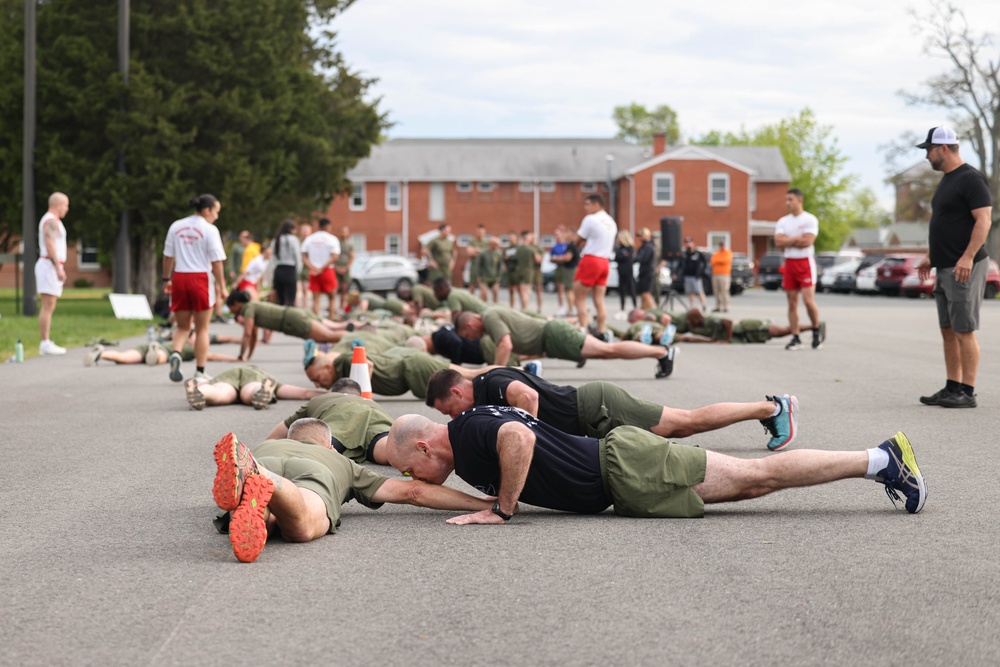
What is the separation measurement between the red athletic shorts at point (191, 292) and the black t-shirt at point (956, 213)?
716 centimetres

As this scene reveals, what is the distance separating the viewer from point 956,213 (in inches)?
428

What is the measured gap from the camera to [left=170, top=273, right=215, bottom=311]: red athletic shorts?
45.1ft

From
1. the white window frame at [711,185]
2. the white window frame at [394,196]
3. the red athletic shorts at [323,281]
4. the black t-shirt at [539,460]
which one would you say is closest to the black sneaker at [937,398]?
the black t-shirt at [539,460]

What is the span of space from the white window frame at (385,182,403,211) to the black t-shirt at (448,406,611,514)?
79.0 m

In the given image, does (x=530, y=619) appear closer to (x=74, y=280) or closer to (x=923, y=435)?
(x=923, y=435)

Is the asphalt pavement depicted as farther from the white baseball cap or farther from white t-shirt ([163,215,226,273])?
white t-shirt ([163,215,226,273])

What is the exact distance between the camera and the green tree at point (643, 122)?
12524 cm

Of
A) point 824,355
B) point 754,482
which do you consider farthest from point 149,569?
point 824,355

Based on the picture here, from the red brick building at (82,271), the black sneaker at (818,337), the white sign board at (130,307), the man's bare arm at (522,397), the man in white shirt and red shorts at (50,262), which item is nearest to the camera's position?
the man's bare arm at (522,397)

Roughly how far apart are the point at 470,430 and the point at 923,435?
4293mm

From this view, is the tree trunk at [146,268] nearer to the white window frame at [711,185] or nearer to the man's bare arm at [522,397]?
the man's bare arm at [522,397]

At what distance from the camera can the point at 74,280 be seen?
227 feet

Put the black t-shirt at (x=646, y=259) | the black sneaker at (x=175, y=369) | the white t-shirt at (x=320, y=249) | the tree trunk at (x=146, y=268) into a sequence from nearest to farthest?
the black sneaker at (x=175, y=369), the white t-shirt at (x=320, y=249), the black t-shirt at (x=646, y=259), the tree trunk at (x=146, y=268)

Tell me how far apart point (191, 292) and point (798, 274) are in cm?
832
